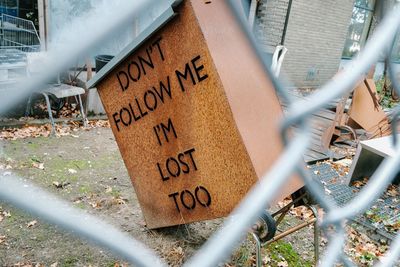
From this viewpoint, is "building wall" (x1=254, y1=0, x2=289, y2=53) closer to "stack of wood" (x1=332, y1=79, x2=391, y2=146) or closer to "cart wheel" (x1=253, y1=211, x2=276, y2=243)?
"stack of wood" (x1=332, y1=79, x2=391, y2=146)

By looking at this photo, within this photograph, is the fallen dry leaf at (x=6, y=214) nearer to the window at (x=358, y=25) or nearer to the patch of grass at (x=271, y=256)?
the patch of grass at (x=271, y=256)

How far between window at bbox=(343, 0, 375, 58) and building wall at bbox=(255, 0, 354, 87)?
779 mm

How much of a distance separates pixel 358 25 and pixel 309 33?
3.15 metres

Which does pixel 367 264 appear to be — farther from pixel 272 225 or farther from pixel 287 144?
pixel 287 144

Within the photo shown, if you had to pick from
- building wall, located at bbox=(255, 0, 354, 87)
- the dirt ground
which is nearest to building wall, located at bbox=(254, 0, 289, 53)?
building wall, located at bbox=(255, 0, 354, 87)

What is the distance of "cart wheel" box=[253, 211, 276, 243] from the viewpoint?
6.65 feet

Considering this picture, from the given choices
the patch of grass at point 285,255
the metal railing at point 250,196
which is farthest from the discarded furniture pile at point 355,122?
the metal railing at point 250,196

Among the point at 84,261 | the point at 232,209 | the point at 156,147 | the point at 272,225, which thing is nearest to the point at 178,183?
the point at 156,147

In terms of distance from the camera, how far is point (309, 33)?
979 centimetres

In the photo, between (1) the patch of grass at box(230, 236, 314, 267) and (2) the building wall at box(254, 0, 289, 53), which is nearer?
(1) the patch of grass at box(230, 236, 314, 267)

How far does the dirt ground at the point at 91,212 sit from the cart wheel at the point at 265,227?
2.31 feet

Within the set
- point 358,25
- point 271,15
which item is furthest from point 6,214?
point 358,25

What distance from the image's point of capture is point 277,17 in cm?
905

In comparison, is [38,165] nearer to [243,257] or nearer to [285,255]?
[243,257]
